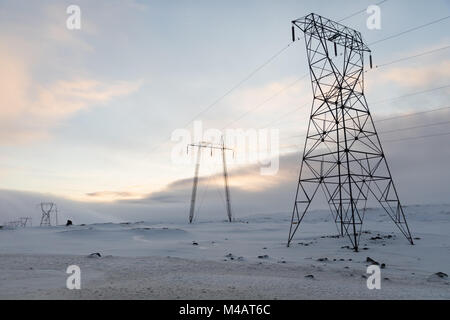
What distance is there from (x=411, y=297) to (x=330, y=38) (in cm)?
2209

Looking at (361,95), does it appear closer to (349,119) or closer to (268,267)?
(349,119)

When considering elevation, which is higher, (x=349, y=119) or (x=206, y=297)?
(x=349, y=119)

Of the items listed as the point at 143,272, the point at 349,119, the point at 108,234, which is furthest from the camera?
the point at 108,234

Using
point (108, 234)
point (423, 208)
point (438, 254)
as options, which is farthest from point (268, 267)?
point (423, 208)

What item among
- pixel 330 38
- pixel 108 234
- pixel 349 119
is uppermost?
pixel 330 38

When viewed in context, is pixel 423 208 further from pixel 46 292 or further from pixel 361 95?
pixel 46 292

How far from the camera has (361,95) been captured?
27.3m

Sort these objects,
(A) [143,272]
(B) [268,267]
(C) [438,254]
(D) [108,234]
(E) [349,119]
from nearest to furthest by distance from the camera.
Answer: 1. (A) [143,272]
2. (B) [268,267]
3. (C) [438,254]
4. (E) [349,119]
5. (D) [108,234]

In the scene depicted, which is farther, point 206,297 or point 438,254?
point 438,254

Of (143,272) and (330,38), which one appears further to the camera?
(330,38)
